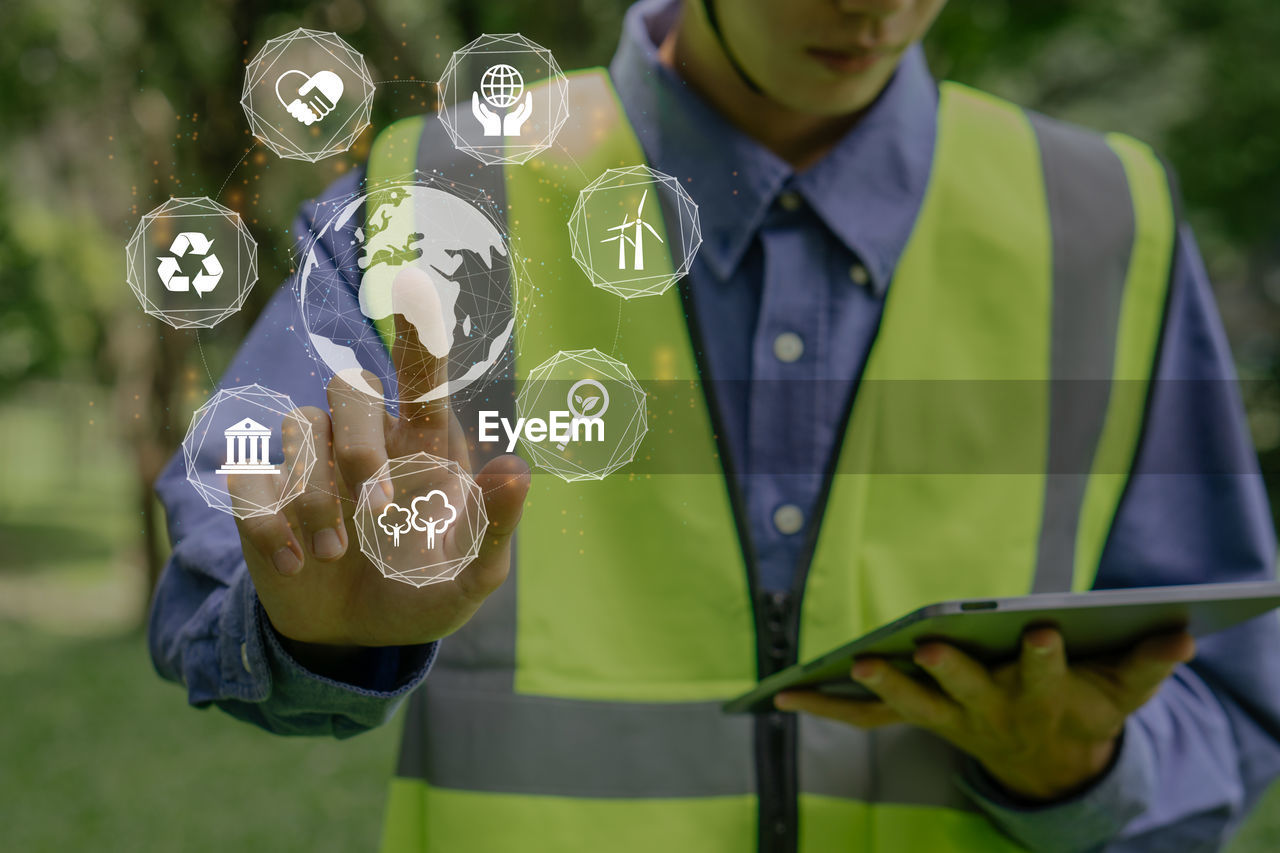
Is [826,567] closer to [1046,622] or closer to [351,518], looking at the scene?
[1046,622]

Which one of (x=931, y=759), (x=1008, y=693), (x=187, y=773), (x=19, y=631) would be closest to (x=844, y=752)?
(x=931, y=759)

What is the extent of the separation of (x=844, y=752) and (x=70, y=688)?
15.9ft

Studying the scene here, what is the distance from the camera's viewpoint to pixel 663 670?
90 centimetres

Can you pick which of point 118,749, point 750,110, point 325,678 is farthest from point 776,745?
point 118,749

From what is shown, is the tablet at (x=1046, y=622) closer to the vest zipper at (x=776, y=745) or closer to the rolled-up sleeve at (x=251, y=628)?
the vest zipper at (x=776, y=745)

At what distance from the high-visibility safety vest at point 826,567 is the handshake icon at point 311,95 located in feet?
0.83

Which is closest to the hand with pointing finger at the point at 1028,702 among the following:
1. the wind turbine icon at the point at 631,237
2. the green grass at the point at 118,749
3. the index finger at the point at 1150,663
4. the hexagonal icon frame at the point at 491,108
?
the index finger at the point at 1150,663

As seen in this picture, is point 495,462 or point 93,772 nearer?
point 495,462

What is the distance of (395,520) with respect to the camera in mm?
543

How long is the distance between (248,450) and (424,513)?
10cm

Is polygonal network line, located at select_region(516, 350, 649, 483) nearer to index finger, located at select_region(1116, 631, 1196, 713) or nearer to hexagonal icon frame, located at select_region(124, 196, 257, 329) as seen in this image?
hexagonal icon frame, located at select_region(124, 196, 257, 329)

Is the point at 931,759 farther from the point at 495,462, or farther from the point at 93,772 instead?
the point at 93,772

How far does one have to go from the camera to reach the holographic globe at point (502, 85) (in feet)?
2.18

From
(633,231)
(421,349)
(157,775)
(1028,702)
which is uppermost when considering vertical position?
(633,231)
